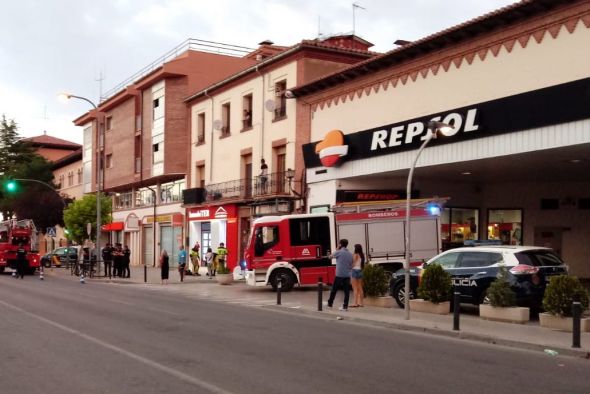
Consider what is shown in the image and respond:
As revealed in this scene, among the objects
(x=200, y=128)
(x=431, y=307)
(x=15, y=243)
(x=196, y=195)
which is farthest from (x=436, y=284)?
(x=15, y=243)

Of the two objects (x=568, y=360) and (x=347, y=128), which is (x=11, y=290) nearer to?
(x=347, y=128)

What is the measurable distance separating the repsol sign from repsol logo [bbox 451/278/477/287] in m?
3.58

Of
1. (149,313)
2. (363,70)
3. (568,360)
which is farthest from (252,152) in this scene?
(568,360)

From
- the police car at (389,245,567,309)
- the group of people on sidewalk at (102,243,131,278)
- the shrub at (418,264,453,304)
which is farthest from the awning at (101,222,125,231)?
the shrub at (418,264,453,304)

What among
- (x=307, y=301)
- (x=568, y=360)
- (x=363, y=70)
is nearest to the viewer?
(x=568, y=360)

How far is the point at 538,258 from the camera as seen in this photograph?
15.4 metres

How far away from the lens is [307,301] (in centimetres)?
2017

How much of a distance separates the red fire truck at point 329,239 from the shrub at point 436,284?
5636 mm

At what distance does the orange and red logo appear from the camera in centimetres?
2664

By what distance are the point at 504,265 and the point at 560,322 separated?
7.12ft

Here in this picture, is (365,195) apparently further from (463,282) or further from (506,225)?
(463,282)

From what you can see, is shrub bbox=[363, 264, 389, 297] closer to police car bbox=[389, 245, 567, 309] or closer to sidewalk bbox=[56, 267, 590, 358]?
sidewalk bbox=[56, 267, 590, 358]

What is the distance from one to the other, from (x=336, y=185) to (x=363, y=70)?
190 inches

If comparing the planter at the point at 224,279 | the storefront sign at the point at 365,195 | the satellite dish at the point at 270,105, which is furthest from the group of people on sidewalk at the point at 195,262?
the satellite dish at the point at 270,105
